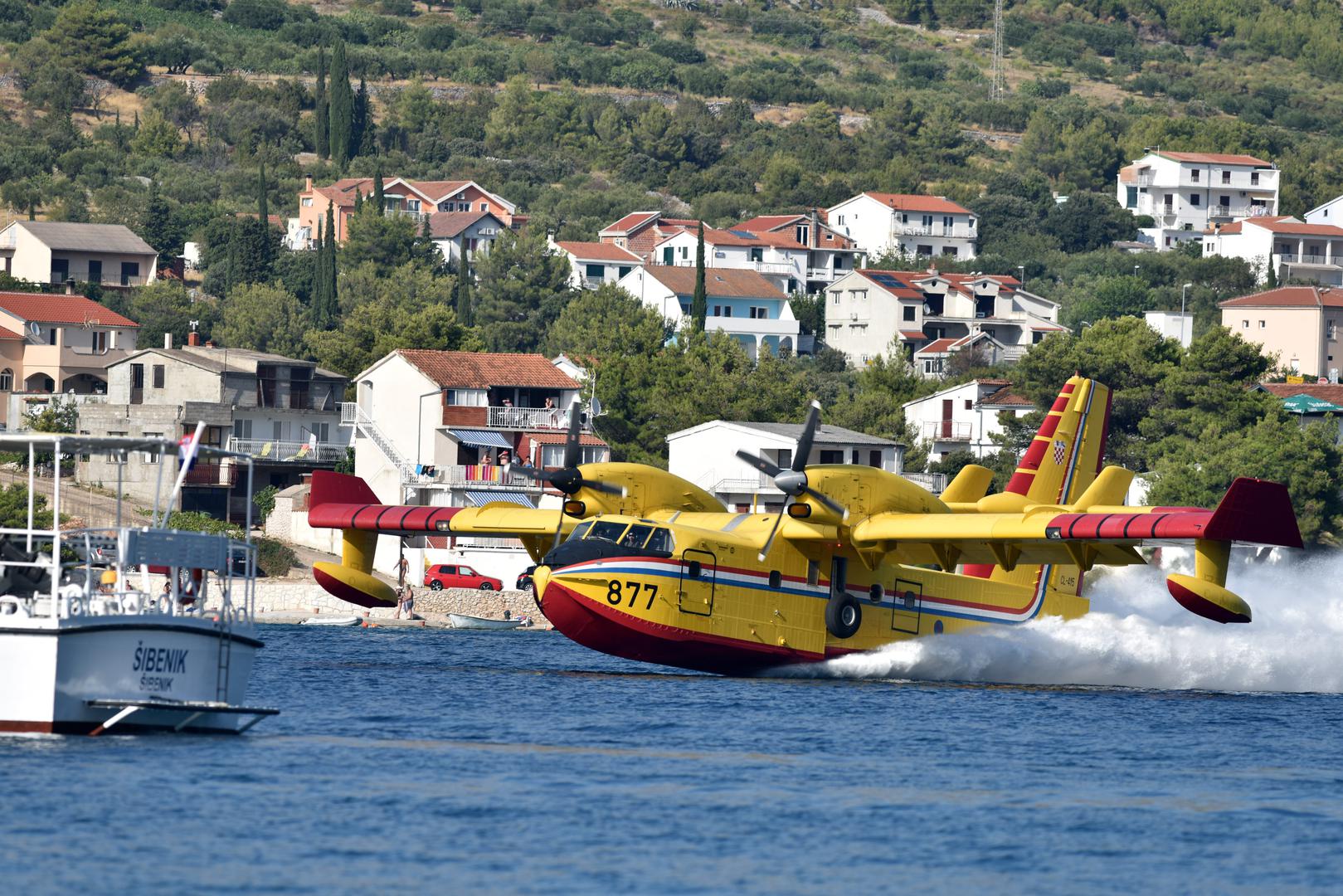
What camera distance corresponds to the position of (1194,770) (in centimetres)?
3241

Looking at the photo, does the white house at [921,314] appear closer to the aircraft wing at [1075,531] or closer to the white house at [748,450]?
the white house at [748,450]

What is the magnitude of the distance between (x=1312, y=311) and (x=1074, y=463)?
81126 mm

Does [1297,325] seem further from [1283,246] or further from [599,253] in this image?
[599,253]

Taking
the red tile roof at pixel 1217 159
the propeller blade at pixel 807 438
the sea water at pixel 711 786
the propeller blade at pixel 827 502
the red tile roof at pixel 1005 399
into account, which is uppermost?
the red tile roof at pixel 1217 159

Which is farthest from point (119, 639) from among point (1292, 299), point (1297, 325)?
point (1292, 299)

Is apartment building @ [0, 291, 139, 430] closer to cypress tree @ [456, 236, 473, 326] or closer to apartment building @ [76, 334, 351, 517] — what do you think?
apartment building @ [76, 334, 351, 517]

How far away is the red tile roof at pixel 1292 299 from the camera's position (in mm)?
125875

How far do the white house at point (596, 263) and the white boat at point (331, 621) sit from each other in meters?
71.6

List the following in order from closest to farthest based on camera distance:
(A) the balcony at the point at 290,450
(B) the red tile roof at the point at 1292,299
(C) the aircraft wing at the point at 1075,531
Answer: (C) the aircraft wing at the point at 1075,531 < (A) the balcony at the point at 290,450 < (B) the red tile roof at the point at 1292,299

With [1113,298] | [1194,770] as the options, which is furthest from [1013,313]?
[1194,770]

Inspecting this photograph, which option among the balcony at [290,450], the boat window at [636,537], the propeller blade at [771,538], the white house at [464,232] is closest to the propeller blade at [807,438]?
the propeller blade at [771,538]

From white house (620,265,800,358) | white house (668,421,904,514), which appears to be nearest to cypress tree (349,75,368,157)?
A: white house (620,265,800,358)

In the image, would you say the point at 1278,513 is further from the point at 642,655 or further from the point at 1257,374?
the point at 1257,374

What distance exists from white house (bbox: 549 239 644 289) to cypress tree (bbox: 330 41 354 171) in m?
31.7
